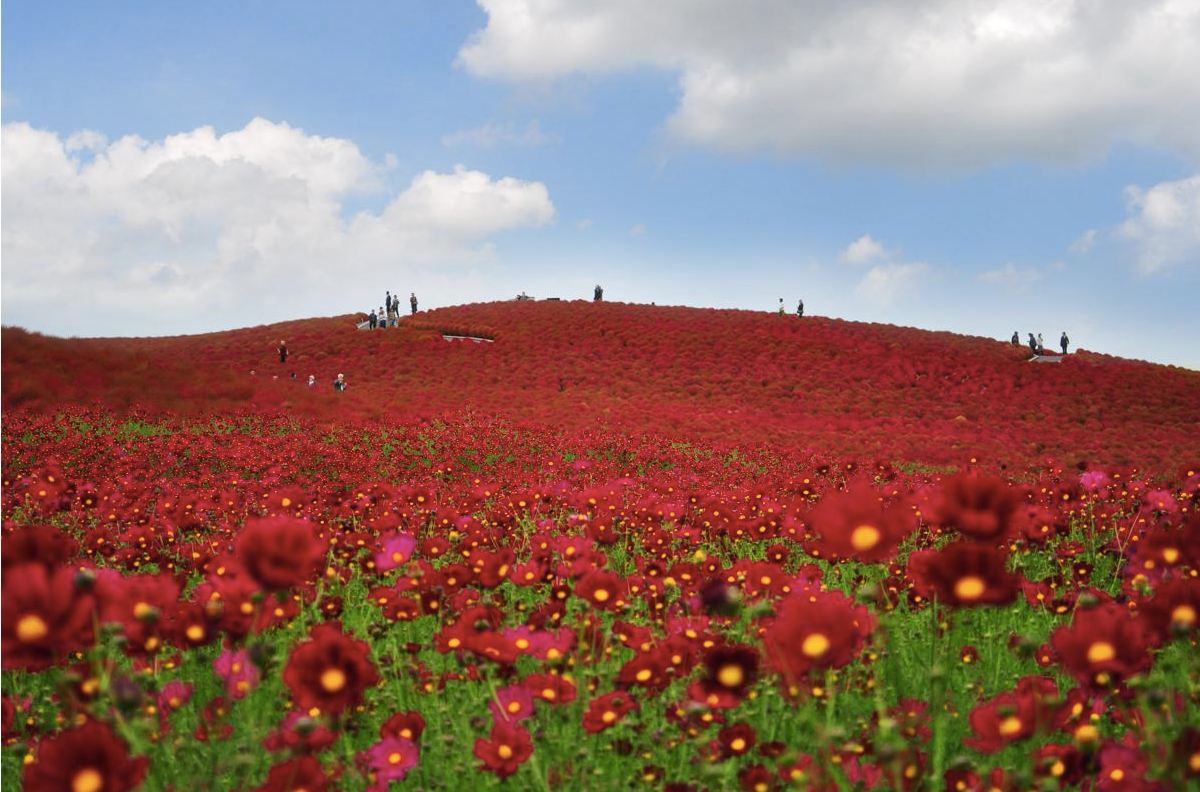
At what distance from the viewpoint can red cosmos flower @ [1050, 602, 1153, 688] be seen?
1.75 meters

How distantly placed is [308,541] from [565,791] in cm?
96

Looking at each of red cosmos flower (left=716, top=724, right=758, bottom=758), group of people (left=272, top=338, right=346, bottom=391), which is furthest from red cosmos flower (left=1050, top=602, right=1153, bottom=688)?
group of people (left=272, top=338, right=346, bottom=391)

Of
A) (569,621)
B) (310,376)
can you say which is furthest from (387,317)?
(569,621)

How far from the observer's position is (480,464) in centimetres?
1212

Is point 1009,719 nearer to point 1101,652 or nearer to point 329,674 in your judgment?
point 1101,652

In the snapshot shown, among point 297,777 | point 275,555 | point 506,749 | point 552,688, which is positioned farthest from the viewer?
point 552,688

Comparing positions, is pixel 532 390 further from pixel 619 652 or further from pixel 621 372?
pixel 619 652

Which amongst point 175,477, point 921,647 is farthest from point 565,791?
point 175,477

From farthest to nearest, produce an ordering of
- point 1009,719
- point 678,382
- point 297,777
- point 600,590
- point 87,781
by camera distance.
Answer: point 678,382 → point 600,590 → point 1009,719 → point 297,777 → point 87,781

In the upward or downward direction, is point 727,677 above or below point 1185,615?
below

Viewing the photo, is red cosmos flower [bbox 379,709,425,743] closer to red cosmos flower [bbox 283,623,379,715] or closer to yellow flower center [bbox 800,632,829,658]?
red cosmos flower [bbox 283,623,379,715]

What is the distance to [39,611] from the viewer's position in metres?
1.52

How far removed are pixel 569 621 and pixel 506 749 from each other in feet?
A: 2.96

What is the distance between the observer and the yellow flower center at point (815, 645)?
170 centimetres
